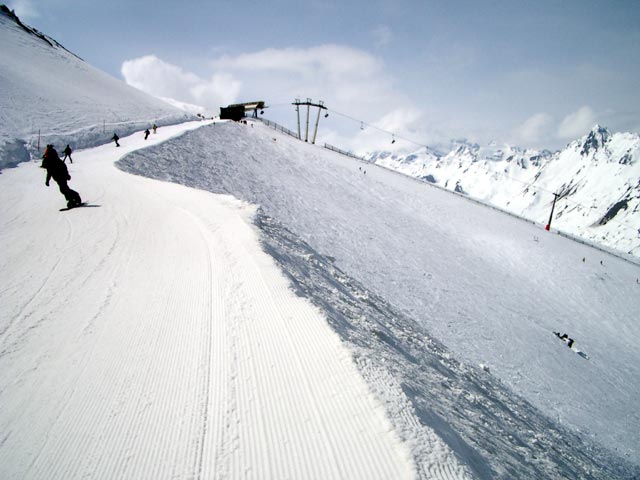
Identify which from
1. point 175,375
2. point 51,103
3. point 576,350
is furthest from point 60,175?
point 51,103

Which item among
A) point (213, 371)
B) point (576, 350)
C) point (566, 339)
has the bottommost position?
point (576, 350)

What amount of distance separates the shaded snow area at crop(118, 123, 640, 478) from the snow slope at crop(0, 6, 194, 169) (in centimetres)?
848

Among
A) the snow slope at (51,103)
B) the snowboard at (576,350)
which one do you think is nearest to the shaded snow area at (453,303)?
the snowboard at (576,350)

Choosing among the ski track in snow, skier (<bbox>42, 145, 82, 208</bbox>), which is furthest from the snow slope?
the ski track in snow

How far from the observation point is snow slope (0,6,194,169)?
2234 cm

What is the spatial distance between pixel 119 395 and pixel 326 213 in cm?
1793

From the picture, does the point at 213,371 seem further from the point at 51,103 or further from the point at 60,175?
the point at 51,103

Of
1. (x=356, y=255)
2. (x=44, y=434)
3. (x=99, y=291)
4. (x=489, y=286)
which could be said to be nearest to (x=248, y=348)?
(x=44, y=434)

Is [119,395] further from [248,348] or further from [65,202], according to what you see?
[65,202]

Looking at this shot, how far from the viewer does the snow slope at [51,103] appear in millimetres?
22344

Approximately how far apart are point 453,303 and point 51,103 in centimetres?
3795

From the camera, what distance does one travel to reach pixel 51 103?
2939 cm

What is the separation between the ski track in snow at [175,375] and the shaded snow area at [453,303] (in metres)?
0.44

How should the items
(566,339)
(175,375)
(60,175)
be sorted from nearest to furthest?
(175,375) → (60,175) → (566,339)
